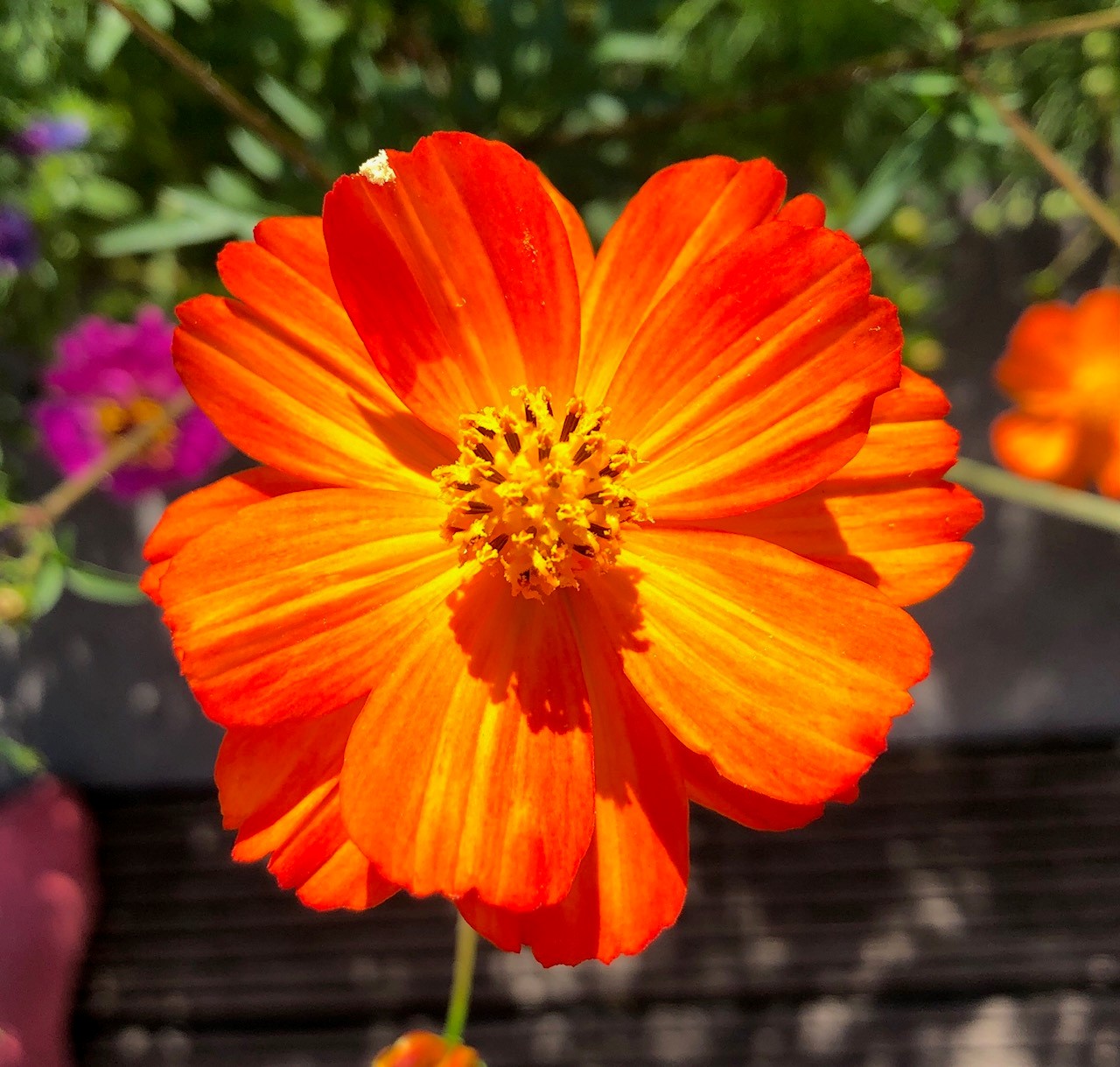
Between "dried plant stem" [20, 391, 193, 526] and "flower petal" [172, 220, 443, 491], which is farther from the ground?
"flower petal" [172, 220, 443, 491]

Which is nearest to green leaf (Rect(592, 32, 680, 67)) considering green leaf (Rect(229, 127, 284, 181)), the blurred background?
the blurred background

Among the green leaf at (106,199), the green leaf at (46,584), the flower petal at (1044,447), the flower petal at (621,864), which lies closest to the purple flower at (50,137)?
the green leaf at (106,199)

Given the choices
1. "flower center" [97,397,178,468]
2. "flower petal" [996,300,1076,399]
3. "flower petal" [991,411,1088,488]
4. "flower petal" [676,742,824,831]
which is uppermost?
"flower center" [97,397,178,468]

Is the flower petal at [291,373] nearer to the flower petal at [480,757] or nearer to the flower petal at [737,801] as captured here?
the flower petal at [480,757]

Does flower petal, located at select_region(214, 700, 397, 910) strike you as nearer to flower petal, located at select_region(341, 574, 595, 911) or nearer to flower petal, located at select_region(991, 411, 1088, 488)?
flower petal, located at select_region(341, 574, 595, 911)

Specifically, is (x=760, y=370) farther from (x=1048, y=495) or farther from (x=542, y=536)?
(x=1048, y=495)

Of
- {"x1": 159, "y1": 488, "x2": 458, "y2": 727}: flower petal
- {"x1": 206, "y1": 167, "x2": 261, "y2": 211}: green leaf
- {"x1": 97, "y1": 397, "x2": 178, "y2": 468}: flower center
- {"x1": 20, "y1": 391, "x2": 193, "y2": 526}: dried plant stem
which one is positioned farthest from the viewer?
{"x1": 97, "y1": 397, "x2": 178, "y2": 468}: flower center
